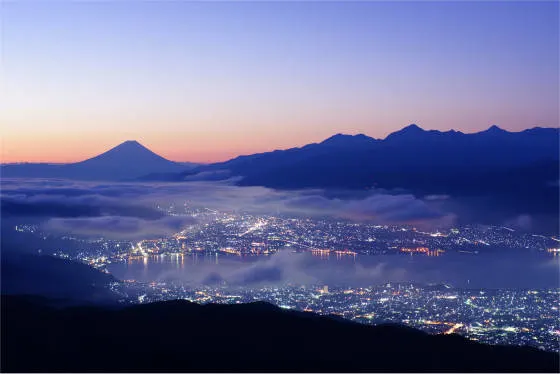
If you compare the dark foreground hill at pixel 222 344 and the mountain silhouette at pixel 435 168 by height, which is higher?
the mountain silhouette at pixel 435 168

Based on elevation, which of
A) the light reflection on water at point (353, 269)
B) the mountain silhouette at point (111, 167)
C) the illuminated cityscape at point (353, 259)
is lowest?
the light reflection on water at point (353, 269)

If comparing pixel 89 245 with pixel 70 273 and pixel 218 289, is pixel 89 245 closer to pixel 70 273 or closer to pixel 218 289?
pixel 70 273

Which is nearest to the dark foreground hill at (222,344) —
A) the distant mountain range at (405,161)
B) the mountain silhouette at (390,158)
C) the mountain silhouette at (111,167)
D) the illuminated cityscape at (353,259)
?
the illuminated cityscape at (353,259)

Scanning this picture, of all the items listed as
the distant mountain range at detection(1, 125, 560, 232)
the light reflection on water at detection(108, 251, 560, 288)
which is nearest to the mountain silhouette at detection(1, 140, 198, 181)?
the distant mountain range at detection(1, 125, 560, 232)

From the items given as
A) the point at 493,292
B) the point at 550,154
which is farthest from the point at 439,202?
the point at 493,292

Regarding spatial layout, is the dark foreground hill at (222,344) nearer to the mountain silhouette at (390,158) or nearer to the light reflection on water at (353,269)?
the light reflection on water at (353,269)

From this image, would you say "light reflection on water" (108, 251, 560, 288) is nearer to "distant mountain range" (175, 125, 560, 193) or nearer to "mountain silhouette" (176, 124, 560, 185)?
"distant mountain range" (175, 125, 560, 193)

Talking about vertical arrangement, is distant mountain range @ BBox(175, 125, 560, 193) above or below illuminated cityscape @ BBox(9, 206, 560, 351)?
above

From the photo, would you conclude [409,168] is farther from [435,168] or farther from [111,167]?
[111,167]
